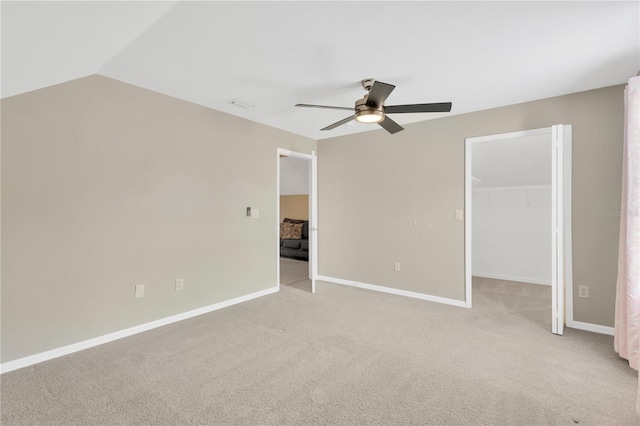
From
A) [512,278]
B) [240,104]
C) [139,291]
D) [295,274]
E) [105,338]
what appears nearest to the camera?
[105,338]

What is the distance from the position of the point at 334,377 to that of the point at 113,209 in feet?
7.77

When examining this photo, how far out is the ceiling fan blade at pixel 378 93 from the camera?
221cm

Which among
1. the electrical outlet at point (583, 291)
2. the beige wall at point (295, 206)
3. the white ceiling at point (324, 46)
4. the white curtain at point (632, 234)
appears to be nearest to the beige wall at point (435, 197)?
the electrical outlet at point (583, 291)

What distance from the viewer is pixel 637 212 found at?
7.23 ft

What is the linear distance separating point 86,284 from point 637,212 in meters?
4.30

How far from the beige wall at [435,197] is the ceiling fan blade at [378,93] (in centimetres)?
175

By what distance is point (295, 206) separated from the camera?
328 inches

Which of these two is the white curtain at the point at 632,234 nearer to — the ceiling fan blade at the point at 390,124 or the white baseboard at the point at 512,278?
the ceiling fan blade at the point at 390,124

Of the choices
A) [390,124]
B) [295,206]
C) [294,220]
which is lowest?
[294,220]

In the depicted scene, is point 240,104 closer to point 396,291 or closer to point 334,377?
point 334,377

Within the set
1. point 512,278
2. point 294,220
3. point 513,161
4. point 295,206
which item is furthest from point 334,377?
point 295,206

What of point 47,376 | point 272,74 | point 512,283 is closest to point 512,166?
point 512,283

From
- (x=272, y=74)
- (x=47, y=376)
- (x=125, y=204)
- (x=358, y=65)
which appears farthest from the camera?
(x=125, y=204)

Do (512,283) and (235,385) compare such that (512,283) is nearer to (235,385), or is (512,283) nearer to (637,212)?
(637,212)
